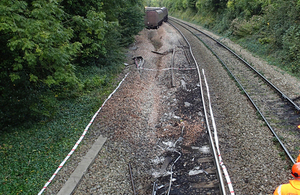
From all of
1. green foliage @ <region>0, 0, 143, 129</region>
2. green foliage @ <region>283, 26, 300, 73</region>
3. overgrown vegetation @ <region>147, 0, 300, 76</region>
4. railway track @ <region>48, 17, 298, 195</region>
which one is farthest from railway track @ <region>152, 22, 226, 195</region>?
overgrown vegetation @ <region>147, 0, 300, 76</region>

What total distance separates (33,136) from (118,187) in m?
3.37

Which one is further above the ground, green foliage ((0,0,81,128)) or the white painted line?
green foliage ((0,0,81,128))

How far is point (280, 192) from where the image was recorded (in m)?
3.41

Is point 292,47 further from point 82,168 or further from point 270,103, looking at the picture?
point 82,168

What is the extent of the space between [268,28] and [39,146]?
19257 mm

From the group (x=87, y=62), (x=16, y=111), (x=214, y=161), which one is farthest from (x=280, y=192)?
(x=87, y=62)

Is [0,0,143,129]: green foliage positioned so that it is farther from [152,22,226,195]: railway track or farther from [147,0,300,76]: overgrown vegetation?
[147,0,300,76]: overgrown vegetation

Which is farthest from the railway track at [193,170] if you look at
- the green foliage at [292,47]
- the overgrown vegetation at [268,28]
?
the overgrown vegetation at [268,28]

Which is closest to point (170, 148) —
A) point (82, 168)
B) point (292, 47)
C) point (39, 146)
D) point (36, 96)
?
point (82, 168)

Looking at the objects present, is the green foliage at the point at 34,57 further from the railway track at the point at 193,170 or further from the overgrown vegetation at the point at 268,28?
the overgrown vegetation at the point at 268,28

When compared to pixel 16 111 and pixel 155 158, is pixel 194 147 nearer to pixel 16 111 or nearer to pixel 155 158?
pixel 155 158

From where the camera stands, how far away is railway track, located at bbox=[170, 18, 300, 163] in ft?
22.9

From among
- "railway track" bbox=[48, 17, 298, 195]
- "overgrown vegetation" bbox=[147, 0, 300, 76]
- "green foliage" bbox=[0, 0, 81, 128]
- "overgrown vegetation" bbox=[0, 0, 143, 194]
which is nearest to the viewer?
"green foliage" bbox=[0, 0, 81, 128]

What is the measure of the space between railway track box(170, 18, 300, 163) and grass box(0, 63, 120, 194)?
6.64 meters
